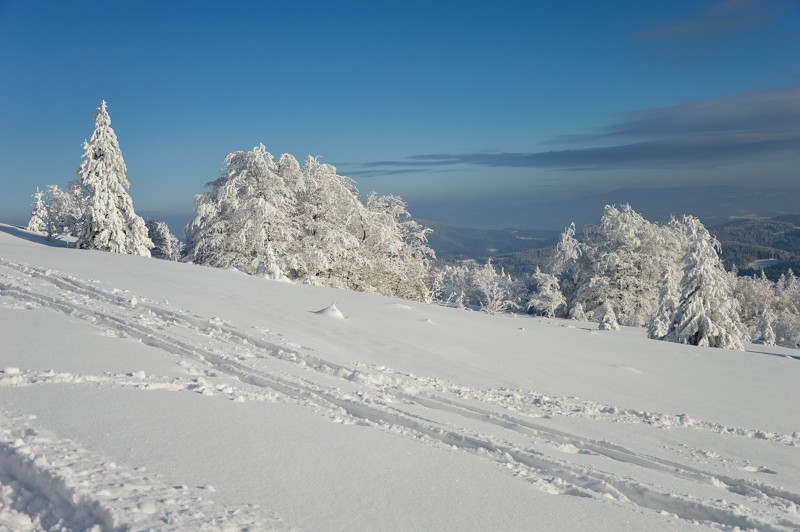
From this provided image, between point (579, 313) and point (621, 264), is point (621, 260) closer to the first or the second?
point (621, 264)

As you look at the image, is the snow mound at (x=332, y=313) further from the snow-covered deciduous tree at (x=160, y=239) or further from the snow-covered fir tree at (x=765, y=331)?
the snow-covered fir tree at (x=765, y=331)

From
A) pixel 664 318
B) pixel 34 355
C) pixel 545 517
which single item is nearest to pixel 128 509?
pixel 545 517

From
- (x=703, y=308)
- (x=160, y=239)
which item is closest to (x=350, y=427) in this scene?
(x=703, y=308)

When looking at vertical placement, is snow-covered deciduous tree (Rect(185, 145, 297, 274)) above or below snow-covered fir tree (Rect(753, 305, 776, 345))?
above

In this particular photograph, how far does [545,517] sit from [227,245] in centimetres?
2482

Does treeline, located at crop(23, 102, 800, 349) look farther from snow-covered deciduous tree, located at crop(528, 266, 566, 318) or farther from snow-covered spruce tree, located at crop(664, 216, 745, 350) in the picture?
snow-covered deciduous tree, located at crop(528, 266, 566, 318)

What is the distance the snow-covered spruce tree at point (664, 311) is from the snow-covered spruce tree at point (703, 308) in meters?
0.82

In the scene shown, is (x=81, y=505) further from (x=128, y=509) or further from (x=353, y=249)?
(x=353, y=249)

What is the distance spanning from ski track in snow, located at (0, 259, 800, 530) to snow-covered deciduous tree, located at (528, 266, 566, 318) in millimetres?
29933

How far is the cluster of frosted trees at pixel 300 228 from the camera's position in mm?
24891

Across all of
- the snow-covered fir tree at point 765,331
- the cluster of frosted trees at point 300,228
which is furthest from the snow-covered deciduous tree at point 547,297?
the snow-covered fir tree at point 765,331

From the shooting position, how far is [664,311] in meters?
22.7

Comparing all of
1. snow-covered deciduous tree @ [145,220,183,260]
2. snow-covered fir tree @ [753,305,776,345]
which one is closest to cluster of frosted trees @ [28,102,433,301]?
snow-covered deciduous tree @ [145,220,183,260]

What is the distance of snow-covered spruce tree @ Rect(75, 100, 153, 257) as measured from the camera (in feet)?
86.4
